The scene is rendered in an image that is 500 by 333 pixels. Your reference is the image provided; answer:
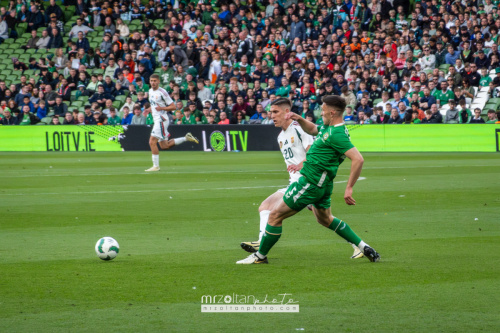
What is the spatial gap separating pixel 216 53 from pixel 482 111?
1153cm

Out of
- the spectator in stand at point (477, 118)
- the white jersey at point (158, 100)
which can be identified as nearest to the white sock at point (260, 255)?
the white jersey at point (158, 100)

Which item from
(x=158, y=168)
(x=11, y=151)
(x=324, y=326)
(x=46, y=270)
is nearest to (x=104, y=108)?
(x=11, y=151)

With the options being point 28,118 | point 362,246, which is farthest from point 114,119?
point 362,246

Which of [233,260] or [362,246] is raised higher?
[362,246]

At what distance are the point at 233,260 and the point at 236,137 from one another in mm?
22612

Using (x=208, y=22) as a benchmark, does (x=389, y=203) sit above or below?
below

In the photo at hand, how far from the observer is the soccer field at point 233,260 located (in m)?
5.43

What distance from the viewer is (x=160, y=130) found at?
2178 centimetres

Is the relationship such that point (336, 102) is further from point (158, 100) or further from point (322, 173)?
point (158, 100)

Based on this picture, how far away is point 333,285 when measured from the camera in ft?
21.6

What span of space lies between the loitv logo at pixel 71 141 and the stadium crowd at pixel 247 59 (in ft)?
4.37

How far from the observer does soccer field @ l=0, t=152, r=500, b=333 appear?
5434 millimetres

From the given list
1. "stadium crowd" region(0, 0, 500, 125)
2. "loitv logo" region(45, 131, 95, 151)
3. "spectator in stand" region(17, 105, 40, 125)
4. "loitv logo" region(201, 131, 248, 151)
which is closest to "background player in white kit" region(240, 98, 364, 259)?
"stadium crowd" region(0, 0, 500, 125)

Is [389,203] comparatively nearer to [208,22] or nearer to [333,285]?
[333,285]
